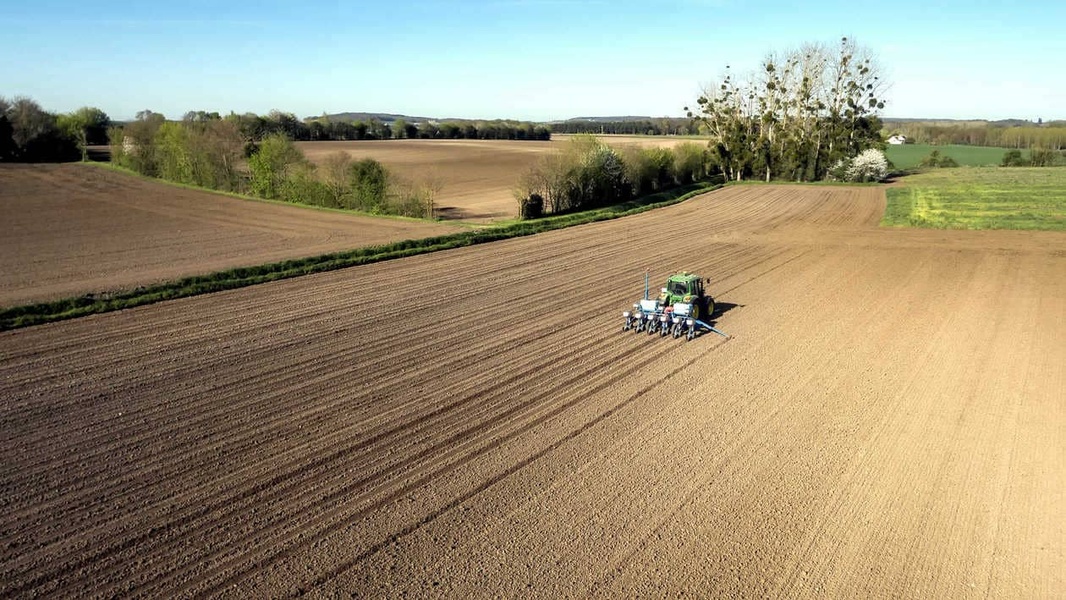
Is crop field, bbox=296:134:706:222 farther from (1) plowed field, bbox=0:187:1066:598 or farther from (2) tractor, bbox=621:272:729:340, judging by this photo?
(1) plowed field, bbox=0:187:1066:598

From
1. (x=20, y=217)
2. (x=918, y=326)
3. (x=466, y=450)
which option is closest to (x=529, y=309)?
(x=466, y=450)

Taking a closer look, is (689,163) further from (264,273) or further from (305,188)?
(264,273)

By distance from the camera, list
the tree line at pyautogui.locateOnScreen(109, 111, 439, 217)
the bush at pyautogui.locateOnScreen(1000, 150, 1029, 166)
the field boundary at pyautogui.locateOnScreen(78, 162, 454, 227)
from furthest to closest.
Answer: the bush at pyautogui.locateOnScreen(1000, 150, 1029, 166)
the tree line at pyautogui.locateOnScreen(109, 111, 439, 217)
the field boundary at pyautogui.locateOnScreen(78, 162, 454, 227)

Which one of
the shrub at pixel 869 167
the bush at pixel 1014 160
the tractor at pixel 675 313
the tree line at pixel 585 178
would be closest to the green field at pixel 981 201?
the shrub at pixel 869 167

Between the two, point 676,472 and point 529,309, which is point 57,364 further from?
point 676,472

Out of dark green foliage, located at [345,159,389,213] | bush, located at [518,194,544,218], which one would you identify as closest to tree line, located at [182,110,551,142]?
dark green foliage, located at [345,159,389,213]

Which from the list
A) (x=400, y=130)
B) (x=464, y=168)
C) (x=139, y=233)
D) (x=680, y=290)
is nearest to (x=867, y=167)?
(x=464, y=168)
